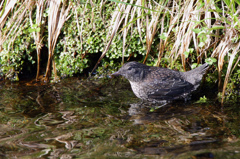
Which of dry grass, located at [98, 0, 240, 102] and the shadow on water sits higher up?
dry grass, located at [98, 0, 240, 102]

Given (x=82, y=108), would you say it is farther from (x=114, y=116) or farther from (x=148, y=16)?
(x=148, y=16)

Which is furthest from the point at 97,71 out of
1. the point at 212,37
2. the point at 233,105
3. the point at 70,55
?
the point at 233,105

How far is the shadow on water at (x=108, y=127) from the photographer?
3195mm

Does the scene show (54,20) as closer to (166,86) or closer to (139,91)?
(139,91)

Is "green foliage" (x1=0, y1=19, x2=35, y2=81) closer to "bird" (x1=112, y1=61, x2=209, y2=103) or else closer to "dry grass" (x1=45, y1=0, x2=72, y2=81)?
"dry grass" (x1=45, y1=0, x2=72, y2=81)

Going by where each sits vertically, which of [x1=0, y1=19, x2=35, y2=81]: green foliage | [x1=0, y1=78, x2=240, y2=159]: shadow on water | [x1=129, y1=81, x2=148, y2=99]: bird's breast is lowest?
[x1=0, y1=78, x2=240, y2=159]: shadow on water

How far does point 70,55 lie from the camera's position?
20.4 feet

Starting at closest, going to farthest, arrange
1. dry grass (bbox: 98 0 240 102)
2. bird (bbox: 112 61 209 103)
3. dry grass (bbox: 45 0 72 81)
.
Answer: dry grass (bbox: 98 0 240 102)
bird (bbox: 112 61 209 103)
dry grass (bbox: 45 0 72 81)

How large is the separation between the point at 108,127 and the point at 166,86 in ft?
5.32

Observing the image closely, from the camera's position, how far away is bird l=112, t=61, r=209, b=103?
4984 mm

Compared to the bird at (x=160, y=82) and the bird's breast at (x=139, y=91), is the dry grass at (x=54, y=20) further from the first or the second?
the bird's breast at (x=139, y=91)

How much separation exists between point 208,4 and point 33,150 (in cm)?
343

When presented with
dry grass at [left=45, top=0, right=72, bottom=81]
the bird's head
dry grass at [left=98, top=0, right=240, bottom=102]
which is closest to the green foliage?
dry grass at [left=45, top=0, right=72, bottom=81]

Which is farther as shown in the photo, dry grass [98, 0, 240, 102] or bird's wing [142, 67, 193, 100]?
bird's wing [142, 67, 193, 100]
